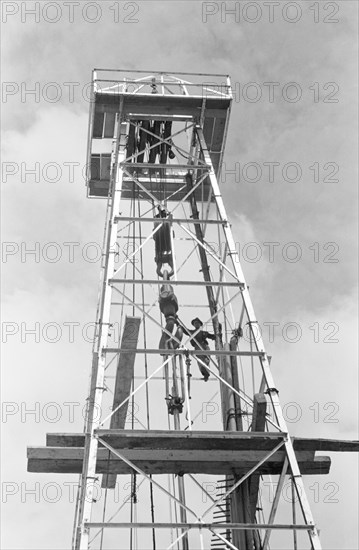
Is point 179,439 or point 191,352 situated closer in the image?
point 179,439

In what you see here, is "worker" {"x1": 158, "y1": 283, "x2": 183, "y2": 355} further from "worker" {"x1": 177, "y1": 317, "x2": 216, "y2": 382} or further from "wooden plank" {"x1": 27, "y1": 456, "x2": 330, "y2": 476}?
"wooden plank" {"x1": 27, "y1": 456, "x2": 330, "y2": 476}

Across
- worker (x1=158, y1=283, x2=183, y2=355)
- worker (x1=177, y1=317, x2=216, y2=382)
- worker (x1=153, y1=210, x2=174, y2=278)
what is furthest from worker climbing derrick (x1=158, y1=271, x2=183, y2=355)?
worker (x1=153, y1=210, x2=174, y2=278)

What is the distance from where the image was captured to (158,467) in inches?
464

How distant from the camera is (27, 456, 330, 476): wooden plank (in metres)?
11.8

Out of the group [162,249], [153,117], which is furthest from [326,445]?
[153,117]

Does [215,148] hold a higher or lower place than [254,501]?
higher

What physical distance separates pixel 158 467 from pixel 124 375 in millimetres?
1671

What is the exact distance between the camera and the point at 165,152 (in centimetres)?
1816

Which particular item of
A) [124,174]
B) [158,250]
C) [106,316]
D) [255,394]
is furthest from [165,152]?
[255,394]

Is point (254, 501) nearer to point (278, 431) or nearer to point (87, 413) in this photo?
point (278, 431)

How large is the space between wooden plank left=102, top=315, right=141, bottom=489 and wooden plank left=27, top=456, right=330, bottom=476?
0.75 meters

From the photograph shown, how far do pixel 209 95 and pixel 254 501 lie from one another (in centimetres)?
915

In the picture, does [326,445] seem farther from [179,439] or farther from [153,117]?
[153,117]

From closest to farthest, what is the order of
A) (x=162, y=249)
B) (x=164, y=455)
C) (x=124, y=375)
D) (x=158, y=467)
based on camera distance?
1. (x=164, y=455)
2. (x=158, y=467)
3. (x=124, y=375)
4. (x=162, y=249)
